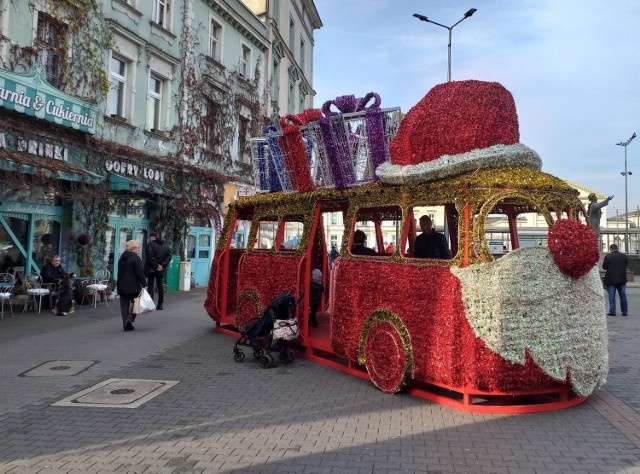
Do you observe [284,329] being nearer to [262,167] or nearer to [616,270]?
[262,167]

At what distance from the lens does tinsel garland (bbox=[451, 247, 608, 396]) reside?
191 inches

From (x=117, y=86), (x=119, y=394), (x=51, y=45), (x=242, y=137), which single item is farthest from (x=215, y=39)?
(x=119, y=394)

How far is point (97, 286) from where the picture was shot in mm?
12508

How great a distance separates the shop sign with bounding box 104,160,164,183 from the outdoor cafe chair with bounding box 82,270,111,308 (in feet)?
9.42

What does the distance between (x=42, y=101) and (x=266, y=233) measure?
22.5ft

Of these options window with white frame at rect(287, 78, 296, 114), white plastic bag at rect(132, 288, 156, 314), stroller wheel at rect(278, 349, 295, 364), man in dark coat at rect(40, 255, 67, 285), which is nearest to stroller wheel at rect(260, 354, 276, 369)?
stroller wheel at rect(278, 349, 295, 364)

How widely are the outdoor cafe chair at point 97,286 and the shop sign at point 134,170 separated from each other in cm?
287

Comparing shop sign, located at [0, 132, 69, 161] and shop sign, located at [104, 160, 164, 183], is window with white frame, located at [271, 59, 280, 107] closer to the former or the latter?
shop sign, located at [104, 160, 164, 183]

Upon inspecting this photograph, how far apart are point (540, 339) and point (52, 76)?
508 inches

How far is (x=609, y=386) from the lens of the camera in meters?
6.38

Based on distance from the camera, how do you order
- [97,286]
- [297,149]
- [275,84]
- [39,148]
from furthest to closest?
[275,84] < [97,286] < [39,148] < [297,149]

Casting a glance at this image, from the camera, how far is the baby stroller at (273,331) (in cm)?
702

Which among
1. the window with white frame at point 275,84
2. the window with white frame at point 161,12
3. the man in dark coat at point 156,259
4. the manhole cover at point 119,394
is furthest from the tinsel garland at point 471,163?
the window with white frame at point 275,84

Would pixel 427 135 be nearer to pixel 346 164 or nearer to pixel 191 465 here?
pixel 346 164
